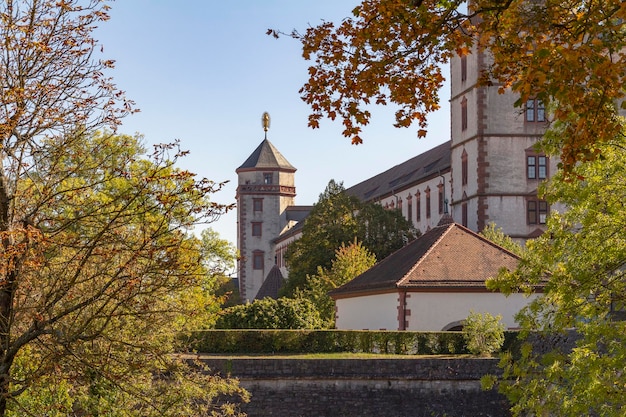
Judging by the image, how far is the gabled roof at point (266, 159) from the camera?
11375cm

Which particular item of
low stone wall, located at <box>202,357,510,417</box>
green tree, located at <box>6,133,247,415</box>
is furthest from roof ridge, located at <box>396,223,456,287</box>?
green tree, located at <box>6,133,247,415</box>

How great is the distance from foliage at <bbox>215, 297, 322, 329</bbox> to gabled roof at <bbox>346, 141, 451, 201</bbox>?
30.6 m

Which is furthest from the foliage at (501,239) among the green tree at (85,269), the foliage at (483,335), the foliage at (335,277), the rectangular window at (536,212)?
the green tree at (85,269)

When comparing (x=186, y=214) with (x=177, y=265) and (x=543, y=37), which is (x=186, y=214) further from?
(x=543, y=37)

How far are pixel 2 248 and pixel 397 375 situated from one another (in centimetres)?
1892

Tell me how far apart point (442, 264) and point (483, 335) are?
26.9 feet

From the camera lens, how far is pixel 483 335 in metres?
32.2

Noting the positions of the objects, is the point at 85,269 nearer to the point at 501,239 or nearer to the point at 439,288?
the point at 439,288

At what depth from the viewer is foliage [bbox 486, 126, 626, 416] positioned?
1892 centimetres

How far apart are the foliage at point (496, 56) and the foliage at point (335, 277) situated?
4218 centimetres

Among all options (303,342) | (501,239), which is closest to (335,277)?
(501,239)

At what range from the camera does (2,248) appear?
1281cm

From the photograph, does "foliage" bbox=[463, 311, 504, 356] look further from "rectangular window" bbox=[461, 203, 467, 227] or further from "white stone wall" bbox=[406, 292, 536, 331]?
"rectangular window" bbox=[461, 203, 467, 227]

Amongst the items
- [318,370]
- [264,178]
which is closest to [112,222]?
[318,370]
